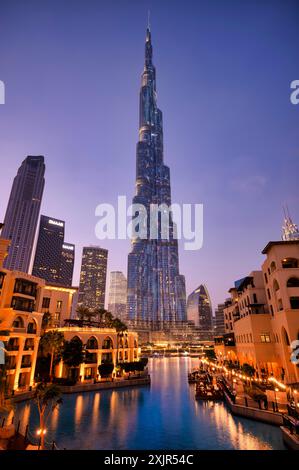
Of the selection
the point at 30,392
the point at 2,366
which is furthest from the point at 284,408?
the point at 30,392

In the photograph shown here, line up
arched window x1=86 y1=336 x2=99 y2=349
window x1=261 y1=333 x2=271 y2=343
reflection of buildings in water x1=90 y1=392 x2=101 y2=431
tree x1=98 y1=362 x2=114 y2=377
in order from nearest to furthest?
reflection of buildings in water x1=90 y1=392 x2=101 y2=431 → window x1=261 y1=333 x2=271 y2=343 → tree x1=98 y1=362 x2=114 y2=377 → arched window x1=86 y1=336 x2=99 y2=349

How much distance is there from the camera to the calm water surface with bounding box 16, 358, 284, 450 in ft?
77.4

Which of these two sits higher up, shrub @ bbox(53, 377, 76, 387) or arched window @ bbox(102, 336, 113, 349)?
arched window @ bbox(102, 336, 113, 349)

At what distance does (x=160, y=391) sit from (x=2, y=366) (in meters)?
35.3

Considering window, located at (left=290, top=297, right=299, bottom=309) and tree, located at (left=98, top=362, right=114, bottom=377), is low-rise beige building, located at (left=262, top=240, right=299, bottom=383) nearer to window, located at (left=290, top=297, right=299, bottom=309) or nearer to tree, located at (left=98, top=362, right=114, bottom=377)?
window, located at (left=290, top=297, right=299, bottom=309)

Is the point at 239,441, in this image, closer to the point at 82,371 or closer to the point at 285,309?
the point at 285,309

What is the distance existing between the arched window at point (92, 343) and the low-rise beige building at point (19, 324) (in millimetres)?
14404

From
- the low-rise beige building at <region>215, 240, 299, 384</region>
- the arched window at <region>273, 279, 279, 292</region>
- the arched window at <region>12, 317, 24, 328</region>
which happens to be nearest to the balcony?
the arched window at <region>12, 317, 24, 328</region>

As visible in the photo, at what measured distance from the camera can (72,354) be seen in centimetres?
5000

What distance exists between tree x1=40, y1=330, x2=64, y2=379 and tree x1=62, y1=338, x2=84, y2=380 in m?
1.13

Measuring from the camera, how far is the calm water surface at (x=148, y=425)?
2358cm
